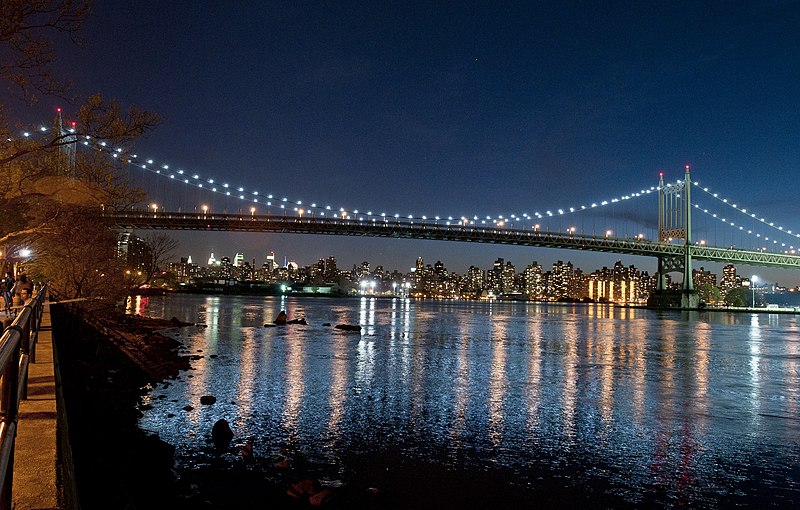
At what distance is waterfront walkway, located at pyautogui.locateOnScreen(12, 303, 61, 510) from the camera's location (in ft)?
10.2

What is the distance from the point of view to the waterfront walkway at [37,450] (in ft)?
10.2

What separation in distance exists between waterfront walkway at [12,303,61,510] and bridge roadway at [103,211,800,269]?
72.4 meters

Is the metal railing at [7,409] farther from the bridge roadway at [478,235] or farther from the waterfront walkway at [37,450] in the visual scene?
the bridge roadway at [478,235]

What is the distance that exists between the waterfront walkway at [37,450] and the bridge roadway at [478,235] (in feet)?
238

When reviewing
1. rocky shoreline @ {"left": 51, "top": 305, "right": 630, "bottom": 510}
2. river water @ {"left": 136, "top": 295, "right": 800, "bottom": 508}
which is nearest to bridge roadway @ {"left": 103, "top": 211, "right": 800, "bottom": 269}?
river water @ {"left": 136, "top": 295, "right": 800, "bottom": 508}

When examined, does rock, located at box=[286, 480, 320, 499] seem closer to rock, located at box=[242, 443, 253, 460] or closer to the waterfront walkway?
rock, located at box=[242, 443, 253, 460]

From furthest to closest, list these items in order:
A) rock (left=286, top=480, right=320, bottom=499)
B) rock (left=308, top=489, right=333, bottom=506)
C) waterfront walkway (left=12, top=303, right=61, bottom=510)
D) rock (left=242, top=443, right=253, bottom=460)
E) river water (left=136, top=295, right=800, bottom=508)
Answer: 1. rock (left=242, top=443, right=253, bottom=460)
2. river water (left=136, top=295, right=800, bottom=508)
3. rock (left=286, top=480, right=320, bottom=499)
4. rock (left=308, top=489, right=333, bottom=506)
5. waterfront walkway (left=12, top=303, right=61, bottom=510)

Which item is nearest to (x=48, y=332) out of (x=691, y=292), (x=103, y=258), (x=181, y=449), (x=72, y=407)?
(x=72, y=407)

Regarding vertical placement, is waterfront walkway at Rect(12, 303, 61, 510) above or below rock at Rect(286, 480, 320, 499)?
above

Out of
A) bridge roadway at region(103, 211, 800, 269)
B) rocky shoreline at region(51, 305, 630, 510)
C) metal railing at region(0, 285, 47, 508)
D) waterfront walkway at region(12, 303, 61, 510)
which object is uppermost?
bridge roadway at region(103, 211, 800, 269)

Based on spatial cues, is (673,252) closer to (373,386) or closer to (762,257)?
(762,257)

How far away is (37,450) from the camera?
12.7ft

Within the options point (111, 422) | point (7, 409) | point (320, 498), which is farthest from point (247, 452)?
point (7, 409)

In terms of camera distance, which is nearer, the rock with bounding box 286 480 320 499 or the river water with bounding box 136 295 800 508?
the rock with bounding box 286 480 320 499
